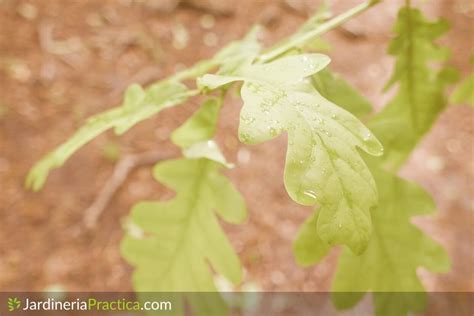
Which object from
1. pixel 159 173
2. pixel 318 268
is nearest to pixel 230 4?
pixel 318 268

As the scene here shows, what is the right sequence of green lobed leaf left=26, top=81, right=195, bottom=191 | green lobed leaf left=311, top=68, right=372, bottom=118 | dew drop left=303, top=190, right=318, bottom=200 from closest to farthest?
dew drop left=303, top=190, right=318, bottom=200 → green lobed leaf left=26, top=81, right=195, bottom=191 → green lobed leaf left=311, top=68, right=372, bottom=118

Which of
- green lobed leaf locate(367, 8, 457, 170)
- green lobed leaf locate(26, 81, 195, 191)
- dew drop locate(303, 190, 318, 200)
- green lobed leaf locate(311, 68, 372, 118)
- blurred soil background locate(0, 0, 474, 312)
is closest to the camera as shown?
dew drop locate(303, 190, 318, 200)

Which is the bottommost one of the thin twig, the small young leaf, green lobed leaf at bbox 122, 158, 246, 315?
green lobed leaf at bbox 122, 158, 246, 315

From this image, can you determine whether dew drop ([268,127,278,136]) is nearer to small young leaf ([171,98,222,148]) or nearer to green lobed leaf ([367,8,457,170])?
small young leaf ([171,98,222,148])

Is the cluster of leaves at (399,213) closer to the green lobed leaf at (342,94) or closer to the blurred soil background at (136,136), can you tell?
the green lobed leaf at (342,94)

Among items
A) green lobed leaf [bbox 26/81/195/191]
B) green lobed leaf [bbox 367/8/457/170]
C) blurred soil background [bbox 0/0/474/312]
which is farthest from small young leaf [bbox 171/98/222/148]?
blurred soil background [bbox 0/0/474/312]

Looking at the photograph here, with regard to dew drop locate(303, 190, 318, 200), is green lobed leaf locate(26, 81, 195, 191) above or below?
above
